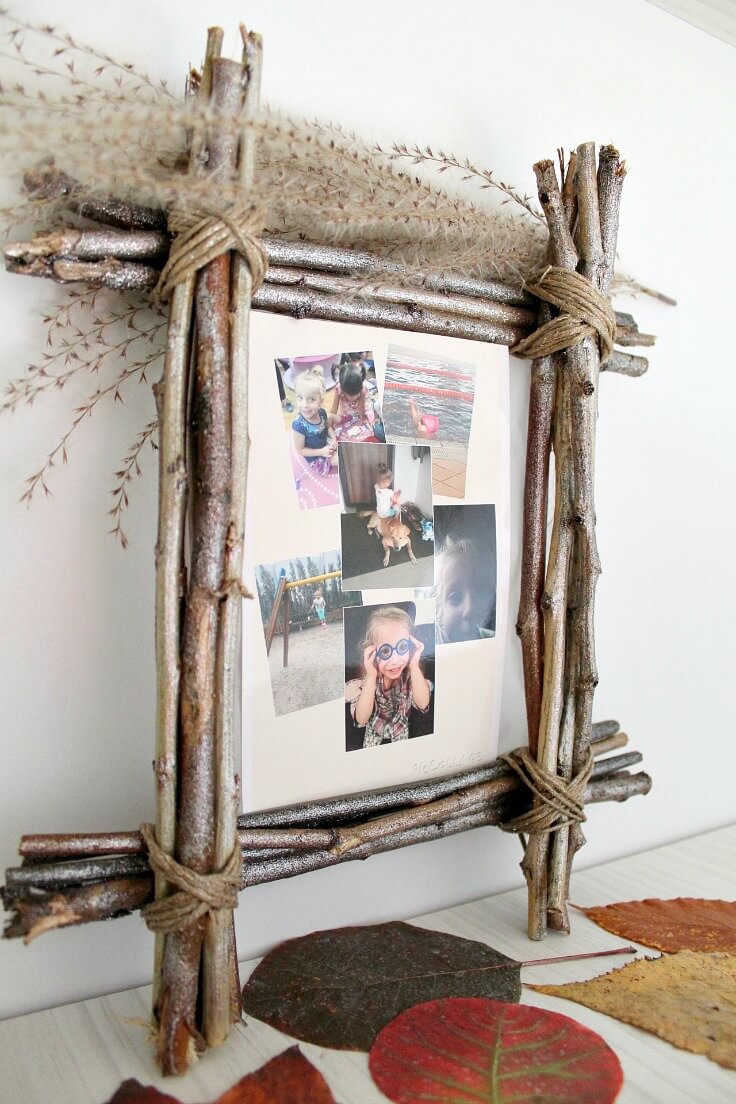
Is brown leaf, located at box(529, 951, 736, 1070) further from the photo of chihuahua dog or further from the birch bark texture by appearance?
the photo of chihuahua dog

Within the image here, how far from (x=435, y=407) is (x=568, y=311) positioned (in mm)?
200

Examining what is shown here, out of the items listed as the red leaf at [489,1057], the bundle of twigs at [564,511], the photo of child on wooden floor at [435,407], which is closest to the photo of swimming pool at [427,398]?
the photo of child on wooden floor at [435,407]

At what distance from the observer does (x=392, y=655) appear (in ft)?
3.40

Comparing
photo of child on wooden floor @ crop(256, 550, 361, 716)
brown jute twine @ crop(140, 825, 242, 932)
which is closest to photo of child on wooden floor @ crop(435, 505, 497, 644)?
photo of child on wooden floor @ crop(256, 550, 361, 716)

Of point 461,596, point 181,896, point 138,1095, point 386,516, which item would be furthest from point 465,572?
point 138,1095

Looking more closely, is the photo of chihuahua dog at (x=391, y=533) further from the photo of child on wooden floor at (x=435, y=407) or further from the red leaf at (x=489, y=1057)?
the red leaf at (x=489, y=1057)

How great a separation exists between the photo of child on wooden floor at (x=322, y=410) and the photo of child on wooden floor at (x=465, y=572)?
0.16 m

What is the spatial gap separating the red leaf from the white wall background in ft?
0.72

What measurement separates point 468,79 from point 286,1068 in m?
1.15

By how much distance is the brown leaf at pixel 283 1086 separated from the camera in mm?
772

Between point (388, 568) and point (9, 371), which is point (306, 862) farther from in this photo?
point (9, 371)

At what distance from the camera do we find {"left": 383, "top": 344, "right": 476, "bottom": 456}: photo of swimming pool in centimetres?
102

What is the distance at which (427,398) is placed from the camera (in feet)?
3.43

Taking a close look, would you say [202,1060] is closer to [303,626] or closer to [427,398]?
[303,626]
